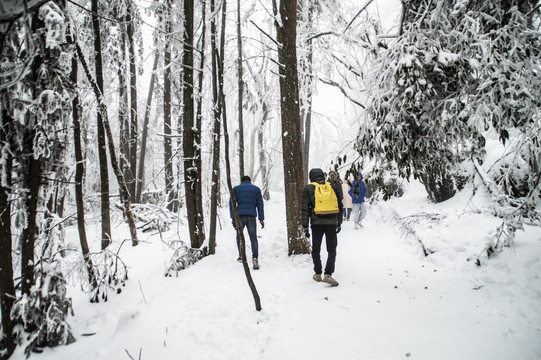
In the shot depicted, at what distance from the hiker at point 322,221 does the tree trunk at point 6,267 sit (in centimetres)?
379

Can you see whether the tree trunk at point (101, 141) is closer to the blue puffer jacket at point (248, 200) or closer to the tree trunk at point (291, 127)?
the blue puffer jacket at point (248, 200)

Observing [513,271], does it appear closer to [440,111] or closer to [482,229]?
[482,229]

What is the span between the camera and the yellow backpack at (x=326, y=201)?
4.35 meters

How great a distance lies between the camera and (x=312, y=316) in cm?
339

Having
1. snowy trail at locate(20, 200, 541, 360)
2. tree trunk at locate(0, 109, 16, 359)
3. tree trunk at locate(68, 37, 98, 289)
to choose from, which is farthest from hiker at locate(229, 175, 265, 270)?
tree trunk at locate(0, 109, 16, 359)

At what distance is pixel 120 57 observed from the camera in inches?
371

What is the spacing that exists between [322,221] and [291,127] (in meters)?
2.25

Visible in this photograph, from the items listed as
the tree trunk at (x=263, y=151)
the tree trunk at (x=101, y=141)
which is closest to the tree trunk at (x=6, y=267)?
the tree trunk at (x=101, y=141)

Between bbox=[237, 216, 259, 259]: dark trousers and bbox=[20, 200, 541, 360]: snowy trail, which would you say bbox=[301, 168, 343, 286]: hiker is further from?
bbox=[237, 216, 259, 259]: dark trousers

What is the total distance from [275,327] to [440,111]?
327 cm

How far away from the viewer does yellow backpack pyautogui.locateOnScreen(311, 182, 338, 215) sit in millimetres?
4348

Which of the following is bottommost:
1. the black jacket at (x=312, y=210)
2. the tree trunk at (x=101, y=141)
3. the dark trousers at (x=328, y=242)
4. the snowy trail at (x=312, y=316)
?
the snowy trail at (x=312, y=316)

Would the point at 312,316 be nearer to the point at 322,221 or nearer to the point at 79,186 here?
the point at 322,221

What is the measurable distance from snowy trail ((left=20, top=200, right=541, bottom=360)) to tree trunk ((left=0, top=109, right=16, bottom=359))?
213 millimetres
